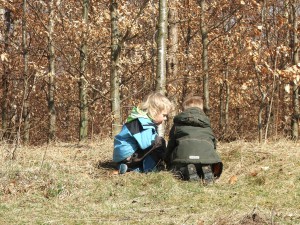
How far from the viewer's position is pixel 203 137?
24.4 feet

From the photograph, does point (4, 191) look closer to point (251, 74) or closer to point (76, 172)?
point (76, 172)

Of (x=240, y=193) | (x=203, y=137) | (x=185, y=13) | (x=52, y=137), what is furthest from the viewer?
Answer: (x=185, y=13)

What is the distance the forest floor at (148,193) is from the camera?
5.15 m

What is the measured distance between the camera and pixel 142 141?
778 cm

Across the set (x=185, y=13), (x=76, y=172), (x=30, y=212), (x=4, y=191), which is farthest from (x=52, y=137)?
(x=30, y=212)

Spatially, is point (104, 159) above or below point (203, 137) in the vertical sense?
below

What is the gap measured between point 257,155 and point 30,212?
4356 mm

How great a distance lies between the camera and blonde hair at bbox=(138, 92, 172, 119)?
26.1 ft

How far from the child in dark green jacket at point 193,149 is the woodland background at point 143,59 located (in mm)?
1508

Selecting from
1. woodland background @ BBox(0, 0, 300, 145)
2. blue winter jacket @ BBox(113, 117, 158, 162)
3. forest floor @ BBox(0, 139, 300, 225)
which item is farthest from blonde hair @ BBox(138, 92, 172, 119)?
forest floor @ BBox(0, 139, 300, 225)

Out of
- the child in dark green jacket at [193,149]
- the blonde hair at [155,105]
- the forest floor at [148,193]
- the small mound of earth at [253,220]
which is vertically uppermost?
the blonde hair at [155,105]

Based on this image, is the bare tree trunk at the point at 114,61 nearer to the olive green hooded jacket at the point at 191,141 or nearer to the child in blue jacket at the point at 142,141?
the child in blue jacket at the point at 142,141

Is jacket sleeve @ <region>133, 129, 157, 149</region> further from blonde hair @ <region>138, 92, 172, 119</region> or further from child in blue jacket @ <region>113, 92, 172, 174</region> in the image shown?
blonde hair @ <region>138, 92, 172, 119</region>

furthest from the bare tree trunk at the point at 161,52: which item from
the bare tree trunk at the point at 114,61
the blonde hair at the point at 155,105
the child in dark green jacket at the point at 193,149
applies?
the bare tree trunk at the point at 114,61
